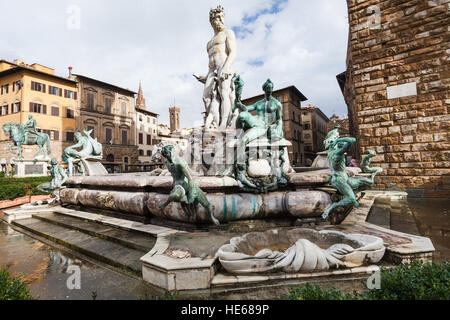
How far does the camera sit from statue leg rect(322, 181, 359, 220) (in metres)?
3.04

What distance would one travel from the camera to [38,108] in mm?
27828

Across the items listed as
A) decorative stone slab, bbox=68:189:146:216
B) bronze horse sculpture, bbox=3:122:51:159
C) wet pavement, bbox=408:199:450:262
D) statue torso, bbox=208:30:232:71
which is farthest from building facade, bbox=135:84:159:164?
wet pavement, bbox=408:199:450:262

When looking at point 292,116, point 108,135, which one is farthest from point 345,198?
point 108,135

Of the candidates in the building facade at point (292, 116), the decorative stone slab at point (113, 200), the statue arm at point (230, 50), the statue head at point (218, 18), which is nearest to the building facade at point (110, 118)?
the building facade at point (292, 116)

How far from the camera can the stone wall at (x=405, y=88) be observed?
6.82m

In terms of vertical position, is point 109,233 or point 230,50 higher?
point 230,50

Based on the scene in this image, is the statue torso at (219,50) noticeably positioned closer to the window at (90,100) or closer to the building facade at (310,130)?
the window at (90,100)

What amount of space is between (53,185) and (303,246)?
23.4 ft

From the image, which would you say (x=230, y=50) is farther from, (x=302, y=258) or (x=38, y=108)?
(x=38, y=108)

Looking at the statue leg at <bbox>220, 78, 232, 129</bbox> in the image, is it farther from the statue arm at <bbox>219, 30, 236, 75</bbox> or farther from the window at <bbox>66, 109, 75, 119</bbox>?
the window at <bbox>66, 109, 75, 119</bbox>

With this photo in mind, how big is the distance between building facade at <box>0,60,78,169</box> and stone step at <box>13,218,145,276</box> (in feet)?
91.4

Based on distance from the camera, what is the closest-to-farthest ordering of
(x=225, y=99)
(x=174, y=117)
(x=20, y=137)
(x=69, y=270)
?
1. (x=69, y=270)
2. (x=225, y=99)
3. (x=20, y=137)
4. (x=174, y=117)

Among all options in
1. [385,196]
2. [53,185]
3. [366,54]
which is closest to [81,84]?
[53,185]

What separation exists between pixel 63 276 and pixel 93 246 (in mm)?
683
